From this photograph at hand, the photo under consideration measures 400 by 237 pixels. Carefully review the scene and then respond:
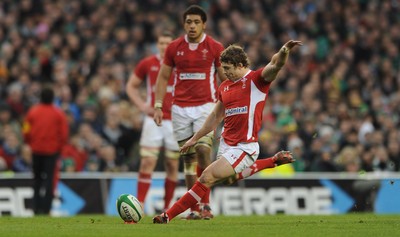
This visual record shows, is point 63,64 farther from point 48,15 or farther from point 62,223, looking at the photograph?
point 62,223

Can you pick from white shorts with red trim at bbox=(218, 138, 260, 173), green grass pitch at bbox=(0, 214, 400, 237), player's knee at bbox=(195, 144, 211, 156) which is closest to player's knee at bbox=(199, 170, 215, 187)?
white shorts with red trim at bbox=(218, 138, 260, 173)

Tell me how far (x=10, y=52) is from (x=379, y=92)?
9.24 metres

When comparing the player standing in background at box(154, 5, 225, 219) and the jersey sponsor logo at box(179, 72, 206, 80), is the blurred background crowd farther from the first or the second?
the jersey sponsor logo at box(179, 72, 206, 80)

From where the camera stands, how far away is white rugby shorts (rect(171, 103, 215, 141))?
1484cm

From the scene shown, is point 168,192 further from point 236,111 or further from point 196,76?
point 236,111

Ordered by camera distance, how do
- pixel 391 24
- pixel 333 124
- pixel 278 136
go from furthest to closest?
pixel 391 24 < pixel 333 124 < pixel 278 136

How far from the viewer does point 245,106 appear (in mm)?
13211

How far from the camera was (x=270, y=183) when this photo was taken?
21.1 meters

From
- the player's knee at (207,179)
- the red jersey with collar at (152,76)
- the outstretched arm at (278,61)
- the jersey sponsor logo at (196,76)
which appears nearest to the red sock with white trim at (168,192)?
the red jersey with collar at (152,76)

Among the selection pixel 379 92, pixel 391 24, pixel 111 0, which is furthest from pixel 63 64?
pixel 391 24

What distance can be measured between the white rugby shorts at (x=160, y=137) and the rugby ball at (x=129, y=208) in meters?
3.00

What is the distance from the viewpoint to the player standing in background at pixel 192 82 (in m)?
14.7

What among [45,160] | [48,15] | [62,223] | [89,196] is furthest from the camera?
[48,15]

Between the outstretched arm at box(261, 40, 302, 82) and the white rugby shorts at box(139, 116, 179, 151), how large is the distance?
150 inches
